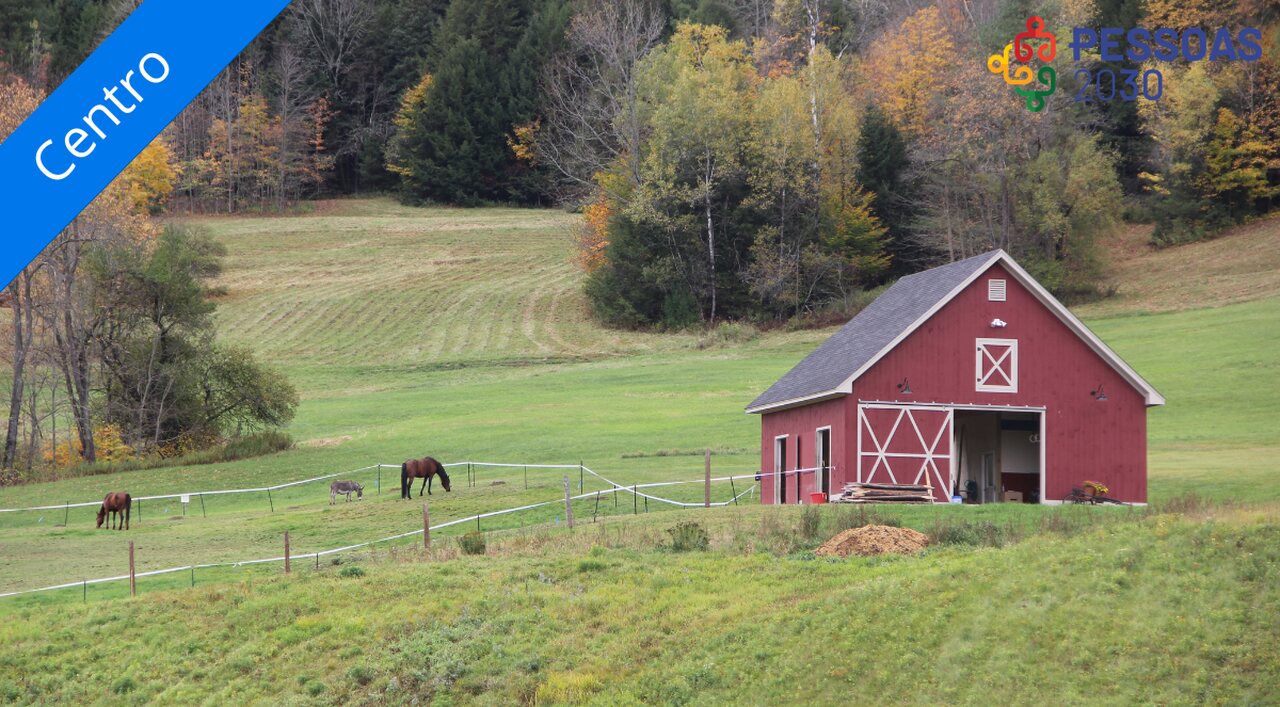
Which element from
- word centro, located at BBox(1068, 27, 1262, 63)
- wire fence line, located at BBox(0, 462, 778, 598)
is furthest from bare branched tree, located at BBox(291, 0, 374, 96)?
wire fence line, located at BBox(0, 462, 778, 598)

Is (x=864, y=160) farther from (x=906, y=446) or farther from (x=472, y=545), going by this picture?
(x=472, y=545)

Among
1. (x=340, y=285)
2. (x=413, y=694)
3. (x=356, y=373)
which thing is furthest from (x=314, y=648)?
(x=340, y=285)

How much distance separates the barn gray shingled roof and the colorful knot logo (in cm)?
4026

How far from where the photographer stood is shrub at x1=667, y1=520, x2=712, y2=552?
2452 centimetres

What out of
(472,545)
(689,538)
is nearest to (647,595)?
(689,538)

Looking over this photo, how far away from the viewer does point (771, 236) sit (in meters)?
77.6

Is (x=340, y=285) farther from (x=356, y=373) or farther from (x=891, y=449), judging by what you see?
(x=891, y=449)

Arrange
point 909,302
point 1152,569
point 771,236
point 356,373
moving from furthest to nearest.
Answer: point 771,236, point 356,373, point 909,302, point 1152,569

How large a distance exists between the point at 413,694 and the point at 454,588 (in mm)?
3609

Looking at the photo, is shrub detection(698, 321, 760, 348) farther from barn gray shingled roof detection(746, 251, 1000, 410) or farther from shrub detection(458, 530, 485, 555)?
shrub detection(458, 530, 485, 555)

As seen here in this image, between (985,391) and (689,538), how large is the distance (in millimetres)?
10546

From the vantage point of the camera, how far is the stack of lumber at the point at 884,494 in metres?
30.4

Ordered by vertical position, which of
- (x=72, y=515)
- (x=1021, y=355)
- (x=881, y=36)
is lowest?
(x=72, y=515)

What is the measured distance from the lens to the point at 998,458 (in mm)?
35594
